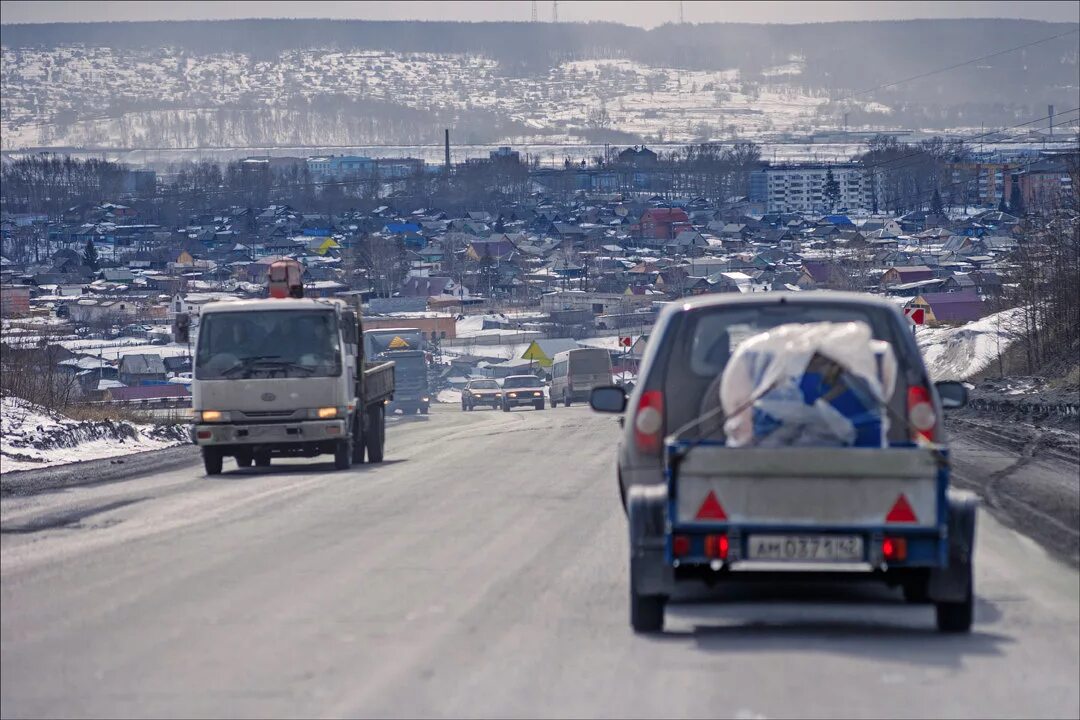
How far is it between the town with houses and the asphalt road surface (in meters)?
25.6

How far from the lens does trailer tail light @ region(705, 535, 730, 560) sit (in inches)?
323

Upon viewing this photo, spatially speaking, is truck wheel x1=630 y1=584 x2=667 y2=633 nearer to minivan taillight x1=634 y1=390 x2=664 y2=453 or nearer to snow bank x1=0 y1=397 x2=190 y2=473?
minivan taillight x1=634 y1=390 x2=664 y2=453

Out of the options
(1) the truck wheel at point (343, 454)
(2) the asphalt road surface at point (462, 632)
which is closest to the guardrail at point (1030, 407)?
(1) the truck wheel at point (343, 454)


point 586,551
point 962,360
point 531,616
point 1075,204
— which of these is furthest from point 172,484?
point 962,360

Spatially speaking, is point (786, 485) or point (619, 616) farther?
point (619, 616)

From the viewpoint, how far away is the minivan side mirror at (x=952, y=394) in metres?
10.7

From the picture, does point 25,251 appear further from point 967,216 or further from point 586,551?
point 586,551

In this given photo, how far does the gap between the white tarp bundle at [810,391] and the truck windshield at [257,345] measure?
13.1 meters

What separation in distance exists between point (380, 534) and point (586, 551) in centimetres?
217

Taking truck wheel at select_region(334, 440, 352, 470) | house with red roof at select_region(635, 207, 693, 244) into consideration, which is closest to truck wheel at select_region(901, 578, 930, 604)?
truck wheel at select_region(334, 440, 352, 470)

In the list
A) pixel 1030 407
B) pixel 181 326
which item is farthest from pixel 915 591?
pixel 1030 407

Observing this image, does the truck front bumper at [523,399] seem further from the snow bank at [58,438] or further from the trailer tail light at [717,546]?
the trailer tail light at [717,546]

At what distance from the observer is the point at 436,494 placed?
693 inches

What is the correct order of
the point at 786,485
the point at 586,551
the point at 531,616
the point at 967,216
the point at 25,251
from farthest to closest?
1. the point at 967,216
2. the point at 25,251
3. the point at 586,551
4. the point at 531,616
5. the point at 786,485
